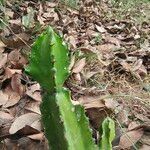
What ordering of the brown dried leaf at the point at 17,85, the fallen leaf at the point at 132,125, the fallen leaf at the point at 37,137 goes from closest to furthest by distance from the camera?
the fallen leaf at the point at 37,137 < the fallen leaf at the point at 132,125 < the brown dried leaf at the point at 17,85

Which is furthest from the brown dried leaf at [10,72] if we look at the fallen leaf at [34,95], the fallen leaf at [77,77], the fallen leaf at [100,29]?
the fallen leaf at [100,29]

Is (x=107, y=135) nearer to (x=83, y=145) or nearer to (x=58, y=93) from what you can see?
(x=83, y=145)

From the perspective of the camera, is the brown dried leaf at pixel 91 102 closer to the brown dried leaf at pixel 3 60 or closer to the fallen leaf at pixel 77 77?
the fallen leaf at pixel 77 77

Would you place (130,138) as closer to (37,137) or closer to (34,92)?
(37,137)

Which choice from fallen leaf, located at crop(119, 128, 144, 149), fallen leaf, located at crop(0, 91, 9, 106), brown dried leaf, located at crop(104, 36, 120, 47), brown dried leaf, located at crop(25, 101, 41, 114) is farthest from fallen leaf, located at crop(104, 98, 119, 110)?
brown dried leaf, located at crop(104, 36, 120, 47)

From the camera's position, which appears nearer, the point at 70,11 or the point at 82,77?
the point at 82,77

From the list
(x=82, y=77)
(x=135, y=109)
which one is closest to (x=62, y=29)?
Answer: (x=82, y=77)

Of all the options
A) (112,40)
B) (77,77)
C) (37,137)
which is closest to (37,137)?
(37,137)
